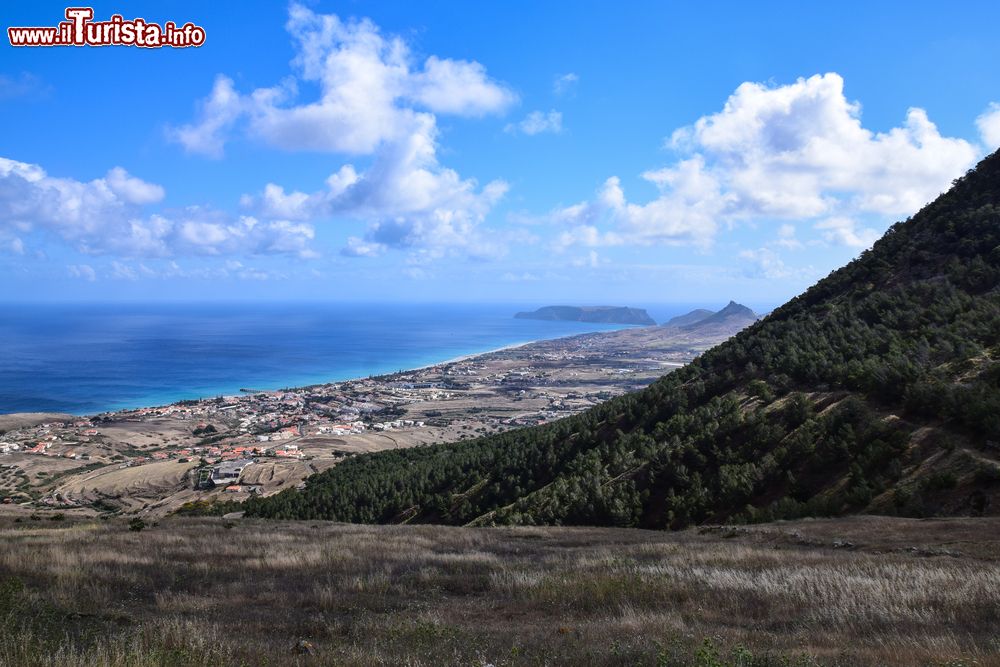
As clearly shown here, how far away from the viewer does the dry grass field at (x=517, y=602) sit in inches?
201

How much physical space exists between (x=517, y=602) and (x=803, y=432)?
1931 cm

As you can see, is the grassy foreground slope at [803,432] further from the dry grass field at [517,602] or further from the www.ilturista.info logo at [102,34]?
the www.ilturista.info logo at [102,34]

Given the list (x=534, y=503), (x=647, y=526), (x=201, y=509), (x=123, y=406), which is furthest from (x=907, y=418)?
(x=123, y=406)

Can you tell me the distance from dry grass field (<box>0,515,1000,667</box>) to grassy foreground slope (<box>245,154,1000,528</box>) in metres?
5.89

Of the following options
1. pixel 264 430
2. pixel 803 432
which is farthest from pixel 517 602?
pixel 264 430

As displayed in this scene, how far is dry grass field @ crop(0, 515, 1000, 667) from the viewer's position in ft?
16.8

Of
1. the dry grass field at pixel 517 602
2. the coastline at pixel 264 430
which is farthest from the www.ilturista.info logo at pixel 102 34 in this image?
the coastline at pixel 264 430

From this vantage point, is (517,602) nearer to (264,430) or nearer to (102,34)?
(102,34)

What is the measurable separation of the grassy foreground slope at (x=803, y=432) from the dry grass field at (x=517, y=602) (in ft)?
19.3

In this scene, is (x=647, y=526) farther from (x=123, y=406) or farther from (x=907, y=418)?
(x=123, y=406)

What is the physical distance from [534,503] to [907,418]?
16425 millimetres

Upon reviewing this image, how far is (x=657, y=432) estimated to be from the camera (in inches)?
1204

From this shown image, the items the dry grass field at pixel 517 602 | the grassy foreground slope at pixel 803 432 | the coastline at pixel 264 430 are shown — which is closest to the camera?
the dry grass field at pixel 517 602

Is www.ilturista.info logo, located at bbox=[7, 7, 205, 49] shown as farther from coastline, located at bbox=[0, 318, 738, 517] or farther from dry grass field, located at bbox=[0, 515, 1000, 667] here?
coastline, located at bbox=[0, 318, 738, 517]
